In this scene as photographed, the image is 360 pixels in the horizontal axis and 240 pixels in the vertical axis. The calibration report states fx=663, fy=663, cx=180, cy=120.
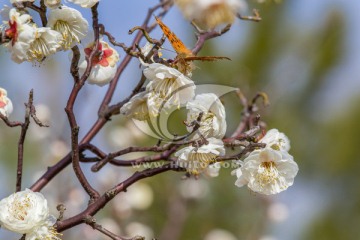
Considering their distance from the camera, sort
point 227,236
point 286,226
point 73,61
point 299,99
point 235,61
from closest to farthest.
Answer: point 73,61 < point 227,236 < point 286,226 < point 235,61 < point 299,99

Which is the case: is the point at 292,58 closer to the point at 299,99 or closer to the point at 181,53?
the point at 299,99

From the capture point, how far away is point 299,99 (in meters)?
9.09

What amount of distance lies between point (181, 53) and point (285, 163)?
1.22 feet

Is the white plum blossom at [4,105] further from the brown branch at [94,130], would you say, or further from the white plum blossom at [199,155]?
the white plum blossom at [199,155]

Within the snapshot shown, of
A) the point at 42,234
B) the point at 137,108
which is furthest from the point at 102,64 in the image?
the point at 42,234

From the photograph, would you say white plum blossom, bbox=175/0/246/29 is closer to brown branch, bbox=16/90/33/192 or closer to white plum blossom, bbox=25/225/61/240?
brown branch, bbox=16/90/33/192

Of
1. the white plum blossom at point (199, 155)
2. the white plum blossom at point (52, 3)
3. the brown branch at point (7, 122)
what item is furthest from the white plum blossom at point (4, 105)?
the white plum blossom at point (199, 155)

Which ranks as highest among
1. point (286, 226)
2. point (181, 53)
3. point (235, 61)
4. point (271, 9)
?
point (271, 9)

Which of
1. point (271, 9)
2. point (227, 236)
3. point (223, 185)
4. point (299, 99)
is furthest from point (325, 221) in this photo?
point (227, 236)

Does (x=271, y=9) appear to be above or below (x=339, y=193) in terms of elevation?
above

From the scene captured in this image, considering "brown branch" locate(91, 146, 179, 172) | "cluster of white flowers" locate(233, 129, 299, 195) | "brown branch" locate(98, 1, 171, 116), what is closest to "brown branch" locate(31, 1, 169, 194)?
"brown branch" locate(98, 1, 171, 116)

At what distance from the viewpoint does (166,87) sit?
5.16ft

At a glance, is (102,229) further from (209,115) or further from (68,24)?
(68,24)

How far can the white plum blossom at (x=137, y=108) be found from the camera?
168cm
